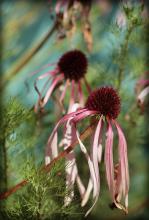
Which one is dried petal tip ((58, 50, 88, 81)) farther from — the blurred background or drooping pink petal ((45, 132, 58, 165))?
drooping pink petal ((45, 132, 58, 165))

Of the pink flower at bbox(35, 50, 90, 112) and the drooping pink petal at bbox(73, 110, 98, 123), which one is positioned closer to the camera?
the drooping pink petal at bbox(73, 110, 98, 123)

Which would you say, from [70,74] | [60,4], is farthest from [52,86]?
[60,4]

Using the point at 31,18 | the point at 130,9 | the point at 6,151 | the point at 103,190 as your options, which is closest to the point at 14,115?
the point at 6,151

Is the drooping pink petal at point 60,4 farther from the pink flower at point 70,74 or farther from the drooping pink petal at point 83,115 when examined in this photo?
the drooping pink petal at point 83,115

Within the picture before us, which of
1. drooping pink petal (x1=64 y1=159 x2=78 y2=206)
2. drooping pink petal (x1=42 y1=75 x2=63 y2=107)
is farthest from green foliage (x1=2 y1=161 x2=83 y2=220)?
drooping pink petal (x1=42 y1=75 x2=63 y2=107)

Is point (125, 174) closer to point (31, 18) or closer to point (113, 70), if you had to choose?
point (113, 70)
